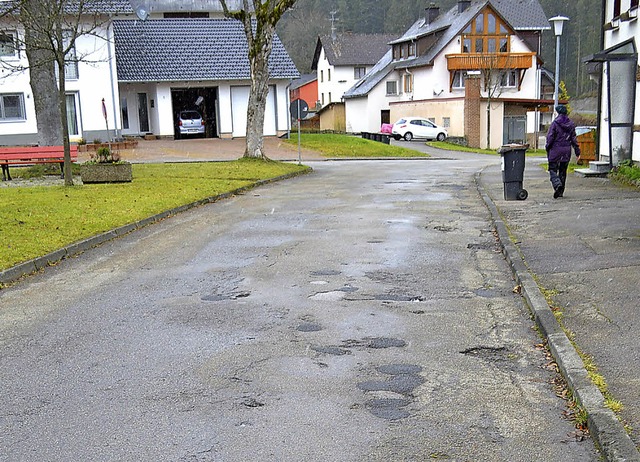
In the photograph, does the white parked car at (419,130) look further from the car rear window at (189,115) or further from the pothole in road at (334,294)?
the pothole in road at (334,294)

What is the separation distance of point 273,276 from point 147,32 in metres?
37.1

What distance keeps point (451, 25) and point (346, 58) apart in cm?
1886

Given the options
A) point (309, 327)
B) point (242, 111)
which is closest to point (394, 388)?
point (309, 327)

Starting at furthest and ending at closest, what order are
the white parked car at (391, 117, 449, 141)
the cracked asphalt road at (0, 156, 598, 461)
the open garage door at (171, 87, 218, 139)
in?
the white parked car at (391, 117, 449, 141), the open garage door at (171, 87, 218, 139), the cracked asphalt road at (0, 156, 598, 461)

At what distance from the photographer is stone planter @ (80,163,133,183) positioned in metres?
18.0

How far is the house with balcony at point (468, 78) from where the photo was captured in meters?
51.6

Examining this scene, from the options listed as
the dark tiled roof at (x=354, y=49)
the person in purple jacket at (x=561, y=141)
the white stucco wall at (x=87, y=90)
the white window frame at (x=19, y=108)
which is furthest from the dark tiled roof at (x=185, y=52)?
the dark tiled roof at (x=354, y=49)

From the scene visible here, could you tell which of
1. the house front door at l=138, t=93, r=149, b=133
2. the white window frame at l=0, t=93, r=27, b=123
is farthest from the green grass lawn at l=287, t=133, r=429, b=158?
the white window frame at l=0, t=93, r=27, b=123

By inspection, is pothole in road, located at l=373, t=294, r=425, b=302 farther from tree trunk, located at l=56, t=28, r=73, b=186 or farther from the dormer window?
the dormer window

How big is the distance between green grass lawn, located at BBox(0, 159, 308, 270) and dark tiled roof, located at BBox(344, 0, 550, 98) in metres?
38.2

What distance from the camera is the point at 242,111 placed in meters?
41.6

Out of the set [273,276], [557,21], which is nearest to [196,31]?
[557,21]

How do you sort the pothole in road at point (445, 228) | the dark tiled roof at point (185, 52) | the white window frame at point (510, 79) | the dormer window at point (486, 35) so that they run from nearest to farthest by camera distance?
the pothole in road at point (445, 228)
the dark tiled roof at point (185, 52)
the dormer window at point (486, 35)
the white window frame at point (510, 79)

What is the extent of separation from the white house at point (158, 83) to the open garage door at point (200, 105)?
6 centimetres
